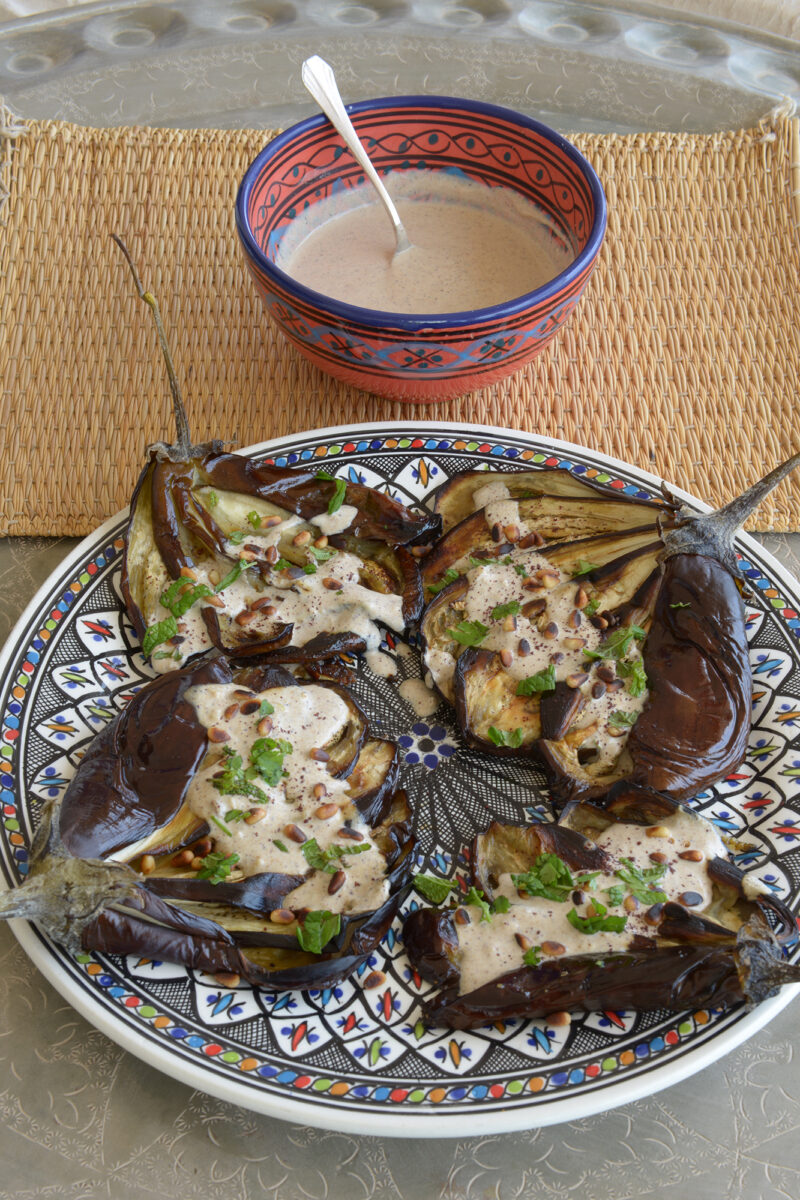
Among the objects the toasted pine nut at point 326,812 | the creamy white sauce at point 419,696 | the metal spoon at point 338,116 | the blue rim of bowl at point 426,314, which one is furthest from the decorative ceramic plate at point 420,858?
the metal spoon at point 338,116

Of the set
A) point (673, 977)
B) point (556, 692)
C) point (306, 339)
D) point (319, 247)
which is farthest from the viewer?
point (319, 247)

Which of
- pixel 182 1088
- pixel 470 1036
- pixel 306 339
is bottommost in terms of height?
pixel 182 1088

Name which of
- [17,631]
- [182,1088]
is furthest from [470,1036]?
[17,631]

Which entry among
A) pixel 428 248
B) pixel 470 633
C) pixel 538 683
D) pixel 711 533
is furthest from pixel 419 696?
pixel 428 248

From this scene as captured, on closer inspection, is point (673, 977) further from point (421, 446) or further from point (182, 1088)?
point (421, 446)

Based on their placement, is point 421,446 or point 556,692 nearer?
point 556,692

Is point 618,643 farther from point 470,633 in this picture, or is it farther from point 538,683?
point 470,633

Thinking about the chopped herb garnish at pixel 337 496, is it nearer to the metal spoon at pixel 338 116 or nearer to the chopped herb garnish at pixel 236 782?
the chopped herb garnish at pixel 236 782
